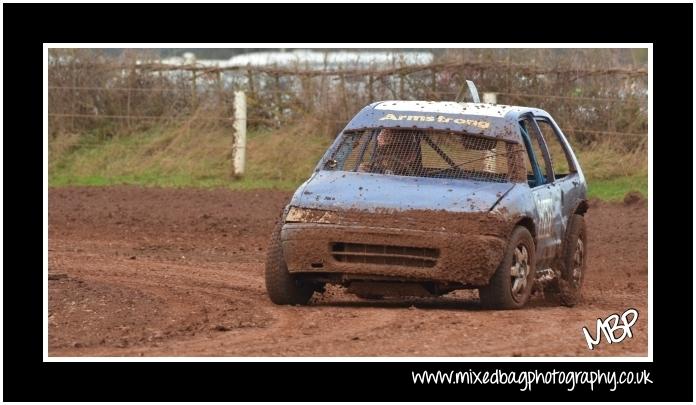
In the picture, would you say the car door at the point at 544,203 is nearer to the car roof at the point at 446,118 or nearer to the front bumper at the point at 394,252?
the car roof at the point at 446,118

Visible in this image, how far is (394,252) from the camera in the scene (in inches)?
390

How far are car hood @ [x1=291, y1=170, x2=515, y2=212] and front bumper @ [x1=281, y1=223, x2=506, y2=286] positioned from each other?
0.65 ft

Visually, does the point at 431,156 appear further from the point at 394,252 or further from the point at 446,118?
the point at 394,252

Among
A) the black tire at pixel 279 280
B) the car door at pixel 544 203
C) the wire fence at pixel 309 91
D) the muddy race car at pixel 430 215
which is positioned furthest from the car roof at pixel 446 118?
the wire fence at pixel 309 91

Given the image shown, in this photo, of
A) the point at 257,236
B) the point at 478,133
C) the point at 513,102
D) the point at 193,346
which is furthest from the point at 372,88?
the point at 193,346

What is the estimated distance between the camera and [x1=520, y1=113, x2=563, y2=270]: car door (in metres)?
10.8

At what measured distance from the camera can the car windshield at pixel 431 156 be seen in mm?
10773

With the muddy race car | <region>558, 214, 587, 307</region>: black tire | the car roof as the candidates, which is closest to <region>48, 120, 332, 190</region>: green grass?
<region>558, 214, 587, 307</region>: black tire

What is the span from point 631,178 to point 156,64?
860cm

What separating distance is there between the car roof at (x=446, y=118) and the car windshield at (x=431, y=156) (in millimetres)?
55

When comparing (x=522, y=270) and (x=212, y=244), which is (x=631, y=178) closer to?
(x=212, y=244)

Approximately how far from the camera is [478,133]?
11.0 m

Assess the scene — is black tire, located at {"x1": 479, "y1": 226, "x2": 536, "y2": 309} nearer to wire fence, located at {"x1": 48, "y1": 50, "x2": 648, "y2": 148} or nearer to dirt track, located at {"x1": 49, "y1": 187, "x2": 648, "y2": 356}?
dirt track, located at {"x1": 49, "y1": 187, "x2": 648, "y2": 356}

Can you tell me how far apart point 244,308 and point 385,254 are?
1.23m
